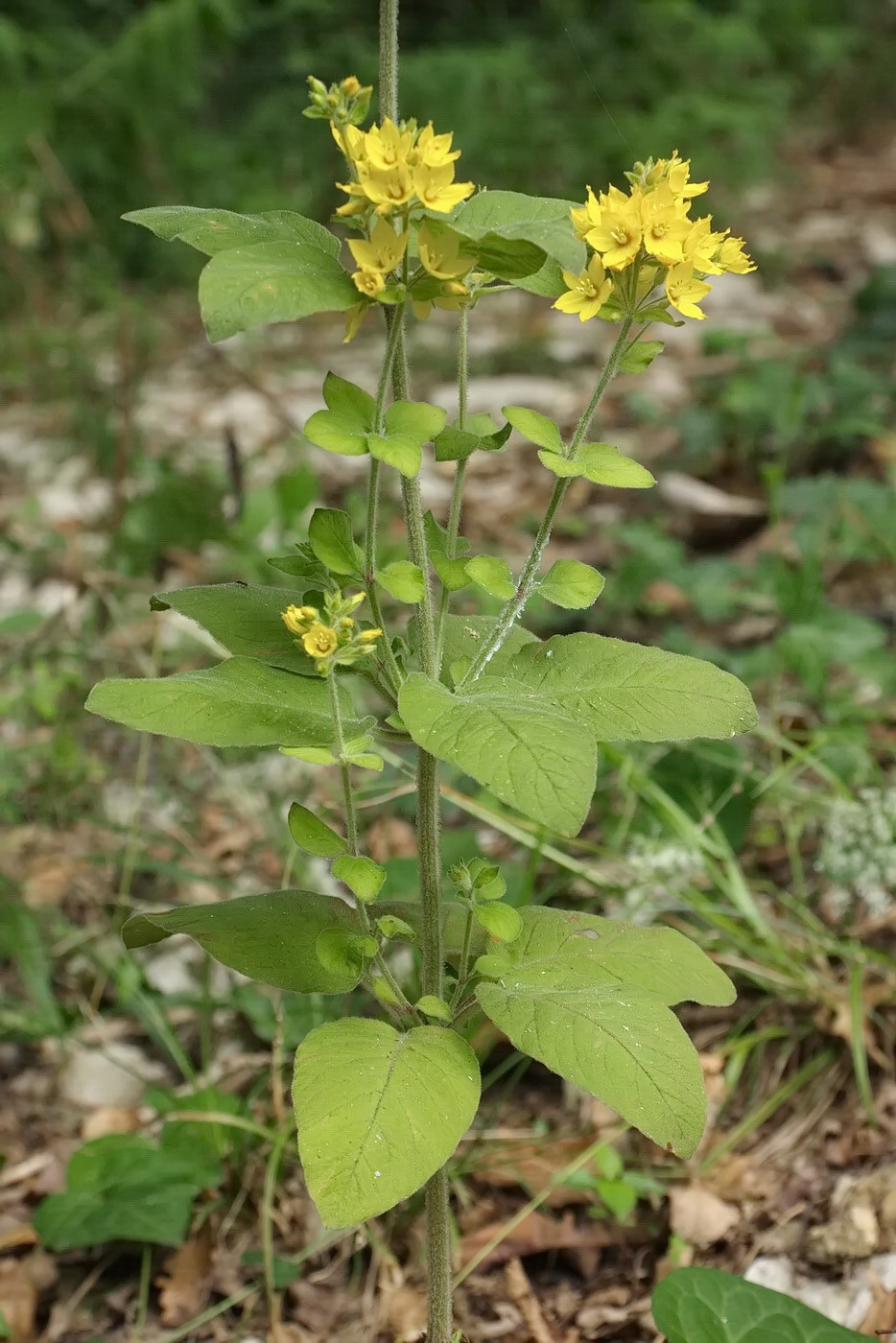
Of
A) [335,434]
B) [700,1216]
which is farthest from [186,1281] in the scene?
[335,434]

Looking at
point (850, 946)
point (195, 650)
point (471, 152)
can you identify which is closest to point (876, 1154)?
point (850, 946)

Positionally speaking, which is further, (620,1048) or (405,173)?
(620,1048)

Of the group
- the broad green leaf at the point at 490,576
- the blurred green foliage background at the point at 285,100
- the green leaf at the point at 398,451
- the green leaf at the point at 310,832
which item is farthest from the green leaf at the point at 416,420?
the blurred green foliage background at the point at 285,100

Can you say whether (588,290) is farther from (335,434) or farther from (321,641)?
(321,641)

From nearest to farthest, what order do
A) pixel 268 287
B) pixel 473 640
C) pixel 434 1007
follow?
pixel 268 287 < pixel 434 1007 < pixel 473 640

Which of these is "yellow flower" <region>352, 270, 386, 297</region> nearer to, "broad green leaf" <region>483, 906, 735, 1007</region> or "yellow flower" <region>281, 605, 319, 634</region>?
"yellow flower" <region>281, 605, 319, 634</region>

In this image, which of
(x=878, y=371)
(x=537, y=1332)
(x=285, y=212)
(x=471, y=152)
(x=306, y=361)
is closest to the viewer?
(x=285, y=212)

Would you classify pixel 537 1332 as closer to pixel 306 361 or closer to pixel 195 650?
pixel 195 650
